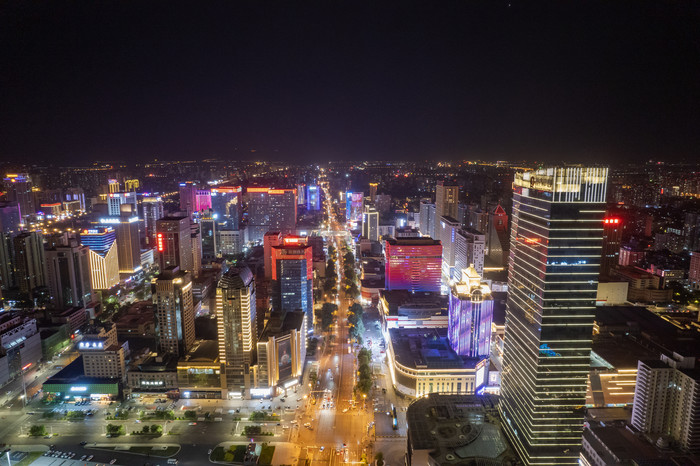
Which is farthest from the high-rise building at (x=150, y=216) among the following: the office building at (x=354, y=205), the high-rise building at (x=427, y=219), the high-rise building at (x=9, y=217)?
the high-rise building at (x=427, y=219)

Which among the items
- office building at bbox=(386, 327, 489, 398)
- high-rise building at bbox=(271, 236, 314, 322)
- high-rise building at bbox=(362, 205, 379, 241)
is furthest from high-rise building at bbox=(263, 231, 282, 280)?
high-rise building at bbox=(362, 205, 379, 241)

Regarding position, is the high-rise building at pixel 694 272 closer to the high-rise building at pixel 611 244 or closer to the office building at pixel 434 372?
the high-rise building at pixel 611 244

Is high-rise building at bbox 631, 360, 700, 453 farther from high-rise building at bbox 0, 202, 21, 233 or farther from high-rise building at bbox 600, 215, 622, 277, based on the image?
high-rise building at bbox 0, 202, 21, 233

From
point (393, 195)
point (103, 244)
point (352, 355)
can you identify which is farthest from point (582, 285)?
point (393, 195)

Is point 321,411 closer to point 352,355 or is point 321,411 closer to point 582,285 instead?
point 352,355

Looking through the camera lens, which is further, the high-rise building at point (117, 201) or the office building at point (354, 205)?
the office building at point (354, 205)

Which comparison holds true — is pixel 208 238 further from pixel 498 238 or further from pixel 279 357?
pixel 498 238
